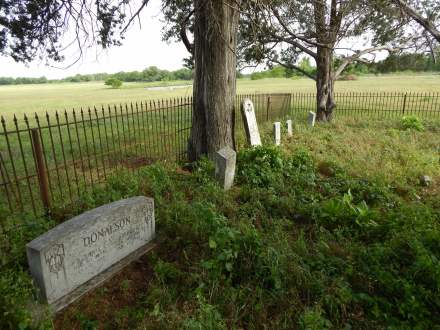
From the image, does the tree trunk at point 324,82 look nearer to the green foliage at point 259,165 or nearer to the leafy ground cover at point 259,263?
the green foliage at point 259,165

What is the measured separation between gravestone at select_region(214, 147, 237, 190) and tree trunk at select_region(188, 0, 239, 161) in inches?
35.8

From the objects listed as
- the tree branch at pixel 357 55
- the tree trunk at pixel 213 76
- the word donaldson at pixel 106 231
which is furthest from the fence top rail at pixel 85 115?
the tree branch at pixel 357 55

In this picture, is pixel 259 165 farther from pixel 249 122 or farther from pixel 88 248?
pixel 88 248

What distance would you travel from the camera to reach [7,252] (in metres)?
3.05

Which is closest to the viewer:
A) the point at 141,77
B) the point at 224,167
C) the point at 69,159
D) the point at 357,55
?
the point at 224,167

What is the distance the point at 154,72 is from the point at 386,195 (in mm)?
99888

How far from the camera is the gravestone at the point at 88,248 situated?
7.93ft

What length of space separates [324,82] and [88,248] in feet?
36.3

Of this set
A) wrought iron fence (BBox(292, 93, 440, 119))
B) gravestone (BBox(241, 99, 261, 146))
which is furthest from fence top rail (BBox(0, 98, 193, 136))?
wrought iron fence (BBox(292, 93, 440, 119))

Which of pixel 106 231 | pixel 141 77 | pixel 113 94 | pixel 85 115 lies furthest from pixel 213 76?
pixel 141 77

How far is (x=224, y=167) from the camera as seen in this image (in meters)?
4.87

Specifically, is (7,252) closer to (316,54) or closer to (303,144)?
(303,144)

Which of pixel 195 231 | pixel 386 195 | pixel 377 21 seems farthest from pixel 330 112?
pixel 195 231

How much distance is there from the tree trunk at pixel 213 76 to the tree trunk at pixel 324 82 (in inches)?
269
